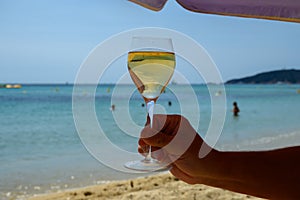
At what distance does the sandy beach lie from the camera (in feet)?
13.8

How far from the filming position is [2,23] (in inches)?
1005

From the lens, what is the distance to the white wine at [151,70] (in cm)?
100

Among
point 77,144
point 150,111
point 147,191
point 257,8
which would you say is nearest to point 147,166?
point 150,111

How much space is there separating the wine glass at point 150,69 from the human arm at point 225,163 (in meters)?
0.10

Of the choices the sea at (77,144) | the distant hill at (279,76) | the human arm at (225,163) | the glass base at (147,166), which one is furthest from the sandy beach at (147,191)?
the distant hill at (279,76)

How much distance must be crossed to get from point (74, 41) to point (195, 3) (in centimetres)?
2215

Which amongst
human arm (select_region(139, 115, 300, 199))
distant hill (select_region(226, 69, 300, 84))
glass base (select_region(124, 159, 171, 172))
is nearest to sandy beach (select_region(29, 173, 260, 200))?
glass base (select_region(124, 159, 171, 172))

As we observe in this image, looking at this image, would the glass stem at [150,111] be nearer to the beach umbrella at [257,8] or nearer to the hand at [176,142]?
the hand at [176,142]

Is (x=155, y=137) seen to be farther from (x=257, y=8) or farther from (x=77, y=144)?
(x=77, y=144)

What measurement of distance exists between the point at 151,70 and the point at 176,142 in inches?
7.6

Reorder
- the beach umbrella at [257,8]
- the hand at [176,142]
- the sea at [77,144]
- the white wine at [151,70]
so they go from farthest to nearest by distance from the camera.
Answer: the sea at [77,144] → the beach umbrella at [257,8] → the white wine at [151,70] → the hand at [176,142]

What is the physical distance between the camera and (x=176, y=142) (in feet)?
2.88

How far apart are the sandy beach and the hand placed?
10.8 feet

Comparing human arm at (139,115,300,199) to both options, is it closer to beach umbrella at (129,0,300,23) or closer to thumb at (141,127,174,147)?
thumb at (141,127,174,147)
